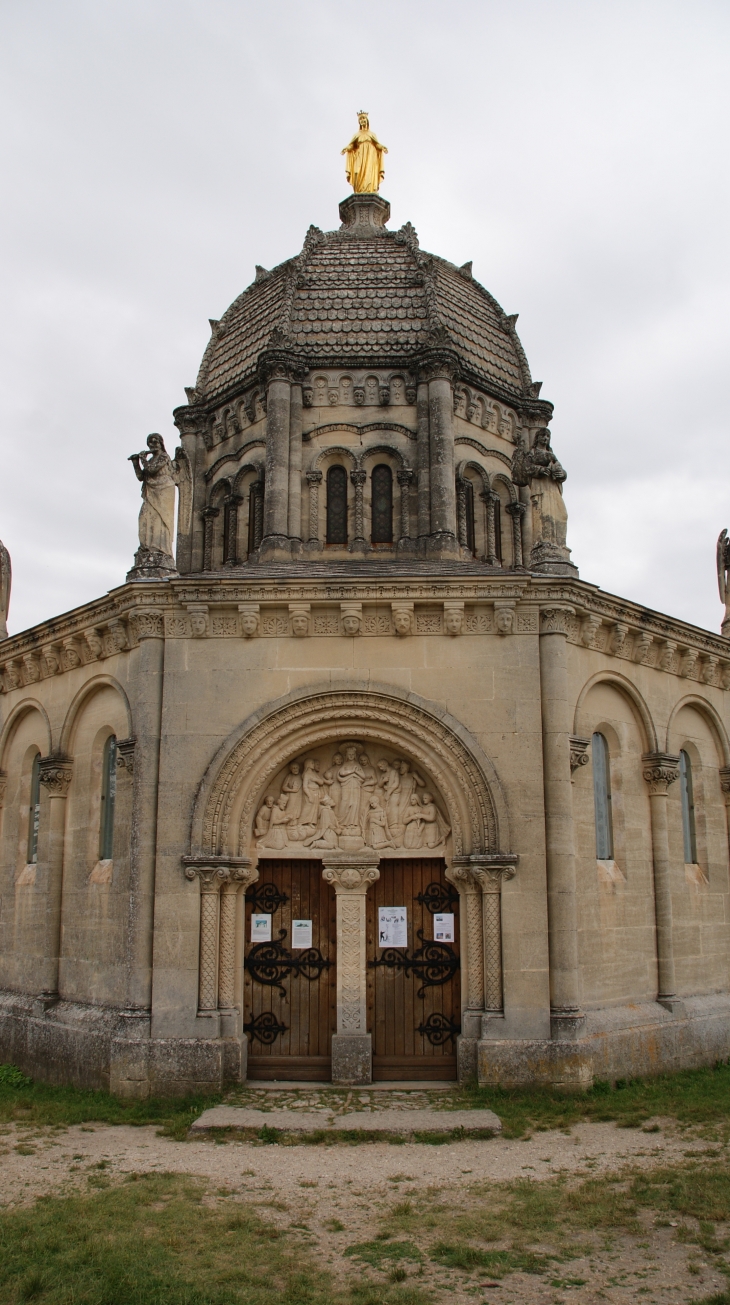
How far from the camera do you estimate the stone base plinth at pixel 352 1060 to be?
11.8 metres

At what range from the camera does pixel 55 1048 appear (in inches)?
497

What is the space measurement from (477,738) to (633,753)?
2.94 meters

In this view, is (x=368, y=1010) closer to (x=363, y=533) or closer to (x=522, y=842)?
(x=522, y=842)

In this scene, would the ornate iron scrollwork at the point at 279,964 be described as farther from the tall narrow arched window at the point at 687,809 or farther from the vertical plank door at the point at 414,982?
the tall narrow arched window at the point at 687,809

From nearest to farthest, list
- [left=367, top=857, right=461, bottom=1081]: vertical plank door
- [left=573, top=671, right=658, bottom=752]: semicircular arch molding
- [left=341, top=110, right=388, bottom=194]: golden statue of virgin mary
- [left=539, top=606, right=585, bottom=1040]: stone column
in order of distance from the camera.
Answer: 1. [left=539, top=606, right=585, bottom=1040]: stone column
2. [left=367, top=857, right=461, bottom=1081]: vertical plank door
3. [left=573, top=671, right=658, bottom=752]: semicircular arch molding
4. [left=341, top=110, right=388, bottom=194]: golden statue of virgin mary

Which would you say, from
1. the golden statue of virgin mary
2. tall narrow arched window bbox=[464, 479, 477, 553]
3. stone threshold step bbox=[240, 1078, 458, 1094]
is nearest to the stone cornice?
stone threshold step bbox=[240, 1078, 458, 1094]

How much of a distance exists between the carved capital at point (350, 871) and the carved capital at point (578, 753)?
2660 mm

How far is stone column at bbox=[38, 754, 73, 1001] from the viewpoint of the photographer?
13508 mm

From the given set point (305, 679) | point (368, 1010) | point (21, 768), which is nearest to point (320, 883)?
point (368, 1010)

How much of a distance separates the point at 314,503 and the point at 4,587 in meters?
5.51

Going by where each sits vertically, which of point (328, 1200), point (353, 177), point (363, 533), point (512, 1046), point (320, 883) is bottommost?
point (328, 1200)

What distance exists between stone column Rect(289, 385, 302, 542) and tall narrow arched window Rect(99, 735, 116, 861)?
5999 millimetres

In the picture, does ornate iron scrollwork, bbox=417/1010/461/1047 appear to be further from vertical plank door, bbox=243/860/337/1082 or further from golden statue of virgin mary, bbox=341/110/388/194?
golden statue of virgin mary, bbox=341/110/388/194

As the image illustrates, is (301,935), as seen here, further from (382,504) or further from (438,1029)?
(382,504)
